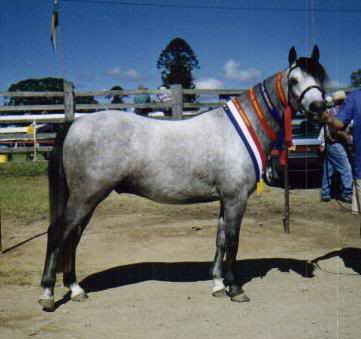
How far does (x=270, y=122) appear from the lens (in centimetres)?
493

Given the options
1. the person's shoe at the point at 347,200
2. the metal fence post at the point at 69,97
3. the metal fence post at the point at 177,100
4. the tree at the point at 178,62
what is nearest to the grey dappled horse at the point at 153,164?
the person's shoe at the point at 347,200

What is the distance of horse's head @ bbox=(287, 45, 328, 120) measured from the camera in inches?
184

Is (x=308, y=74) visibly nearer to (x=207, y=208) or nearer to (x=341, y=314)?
(x=341, y=314)

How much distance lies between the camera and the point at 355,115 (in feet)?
17.0

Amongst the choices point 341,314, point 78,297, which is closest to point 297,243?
point 341,314

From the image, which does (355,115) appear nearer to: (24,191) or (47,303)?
(47,303)

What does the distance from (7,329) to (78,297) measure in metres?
0.92

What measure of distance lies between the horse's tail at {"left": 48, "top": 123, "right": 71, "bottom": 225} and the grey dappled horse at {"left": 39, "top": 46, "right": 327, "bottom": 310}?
0.01 m

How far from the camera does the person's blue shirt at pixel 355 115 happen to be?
5148 millimetres

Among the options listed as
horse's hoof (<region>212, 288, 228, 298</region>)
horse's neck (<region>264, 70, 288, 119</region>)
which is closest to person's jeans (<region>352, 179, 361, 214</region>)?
horse's neck (<region>264, 70, 288, 119</region>)

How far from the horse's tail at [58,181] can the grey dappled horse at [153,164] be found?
0.4 inches

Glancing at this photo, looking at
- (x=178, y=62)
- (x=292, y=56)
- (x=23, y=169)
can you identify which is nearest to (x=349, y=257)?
(x=292, y=56)

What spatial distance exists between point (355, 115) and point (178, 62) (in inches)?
1974

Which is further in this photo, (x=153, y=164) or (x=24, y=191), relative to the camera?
(x=24, y=191)
